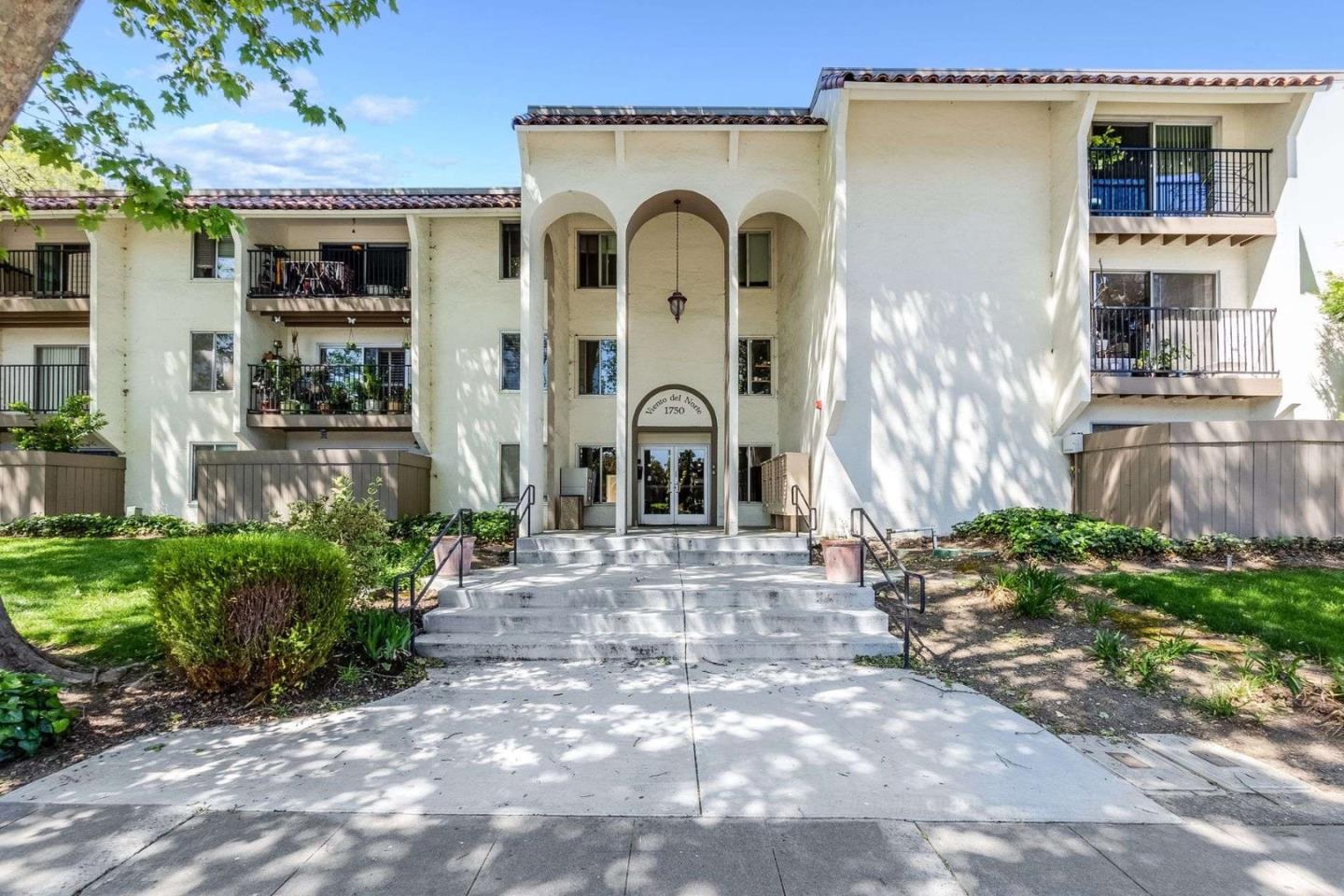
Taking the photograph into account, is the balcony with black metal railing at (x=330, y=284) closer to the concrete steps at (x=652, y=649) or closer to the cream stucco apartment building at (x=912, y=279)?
the cream stucco apartment building at (x=912, y=279)

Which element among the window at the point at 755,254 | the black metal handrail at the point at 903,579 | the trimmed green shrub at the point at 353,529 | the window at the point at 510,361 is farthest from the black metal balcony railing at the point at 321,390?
the black metal handrail at the point at 903,579

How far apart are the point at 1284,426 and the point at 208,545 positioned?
46.1ft

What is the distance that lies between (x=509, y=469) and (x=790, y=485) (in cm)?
677

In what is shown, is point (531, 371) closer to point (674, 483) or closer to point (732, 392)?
point (732, 392)

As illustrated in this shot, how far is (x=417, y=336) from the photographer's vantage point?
49.5 feet

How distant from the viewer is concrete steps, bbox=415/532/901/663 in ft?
22.7

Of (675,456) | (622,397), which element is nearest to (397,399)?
(675,456)

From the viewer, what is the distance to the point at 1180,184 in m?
12.8

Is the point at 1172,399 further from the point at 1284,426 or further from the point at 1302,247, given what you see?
the point at 1302,247

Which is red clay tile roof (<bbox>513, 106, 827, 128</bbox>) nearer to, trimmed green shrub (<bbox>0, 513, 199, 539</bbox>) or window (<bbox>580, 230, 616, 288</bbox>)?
window (<bbox>580, 230, 616, 288</bbox>)

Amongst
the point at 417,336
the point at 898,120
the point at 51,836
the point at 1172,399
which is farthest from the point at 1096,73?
the point at 51,836

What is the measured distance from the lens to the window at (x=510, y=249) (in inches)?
615

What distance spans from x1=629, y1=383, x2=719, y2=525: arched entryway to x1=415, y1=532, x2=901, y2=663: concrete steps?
585cm

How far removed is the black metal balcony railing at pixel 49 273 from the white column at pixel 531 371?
12728 mm
